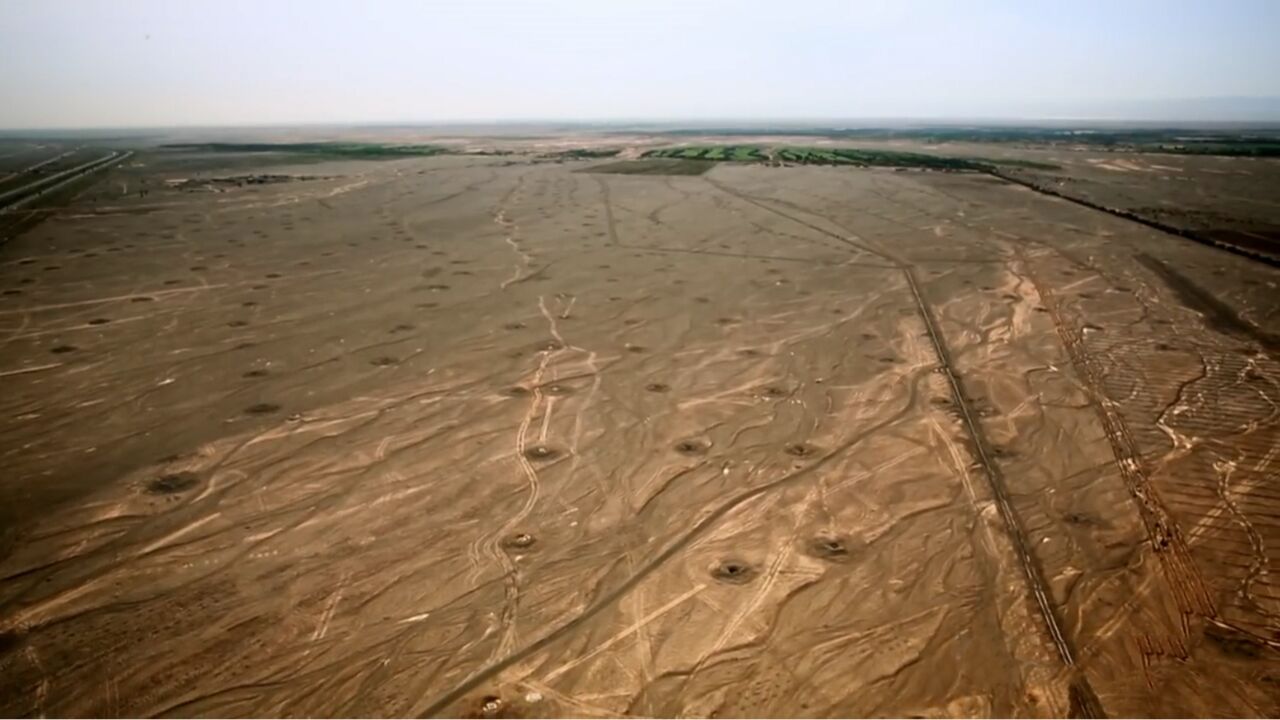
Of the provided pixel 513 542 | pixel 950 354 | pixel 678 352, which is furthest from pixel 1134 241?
pixel 513 542

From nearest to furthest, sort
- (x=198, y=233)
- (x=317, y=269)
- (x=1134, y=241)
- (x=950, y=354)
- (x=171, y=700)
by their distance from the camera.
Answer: (x=171, y=700), (x=950, y=354), (x=317, y=269), (x=1134, y=241), (x=198, y=233)

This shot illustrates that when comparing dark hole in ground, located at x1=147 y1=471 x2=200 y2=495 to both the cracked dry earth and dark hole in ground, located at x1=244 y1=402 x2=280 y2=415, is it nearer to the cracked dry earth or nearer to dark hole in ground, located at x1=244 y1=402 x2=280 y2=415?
the cracked dry earth

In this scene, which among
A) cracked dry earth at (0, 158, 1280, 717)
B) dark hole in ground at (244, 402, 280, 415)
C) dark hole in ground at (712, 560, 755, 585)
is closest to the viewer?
cracked dry earth at (0, 158, 1280, 717)

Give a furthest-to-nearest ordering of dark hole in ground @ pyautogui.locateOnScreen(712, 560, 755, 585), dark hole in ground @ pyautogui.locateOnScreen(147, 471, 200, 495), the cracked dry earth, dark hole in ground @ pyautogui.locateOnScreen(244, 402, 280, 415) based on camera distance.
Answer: dark hole in ground @ pyautogui.locateOnScreen(244, 402, 280, 415), dark hole in ground @ pyautogui.locateOnScreen(147, 471, 200, 495), dark hole in ground @ pyautogui.locateOnScreen(712, 560, 755, 585), the cracked dry earth

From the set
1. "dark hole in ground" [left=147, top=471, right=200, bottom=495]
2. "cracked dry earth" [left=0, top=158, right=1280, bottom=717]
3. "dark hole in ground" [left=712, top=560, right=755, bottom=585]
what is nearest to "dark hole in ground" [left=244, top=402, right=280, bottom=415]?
"cracked dry earth" [left=0, top=158, right=1280, bottom=717]

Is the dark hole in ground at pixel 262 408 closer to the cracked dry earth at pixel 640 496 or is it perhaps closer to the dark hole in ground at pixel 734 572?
the cracked dry earth at pixel 640 496

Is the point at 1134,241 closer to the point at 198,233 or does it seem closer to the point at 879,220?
the point at 879,220

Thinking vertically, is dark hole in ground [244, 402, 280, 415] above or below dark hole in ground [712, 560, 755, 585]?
above

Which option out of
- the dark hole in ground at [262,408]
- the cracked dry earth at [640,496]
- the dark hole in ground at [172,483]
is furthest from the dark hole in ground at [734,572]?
the dark hole in ground at [262,408]
